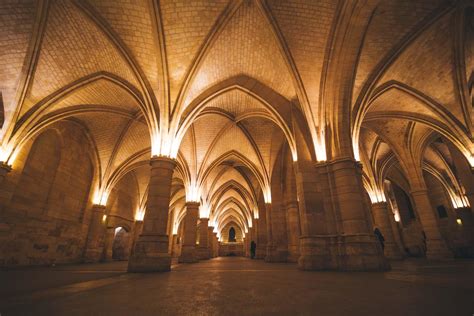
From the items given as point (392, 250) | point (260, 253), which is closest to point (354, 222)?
point (392, 250)

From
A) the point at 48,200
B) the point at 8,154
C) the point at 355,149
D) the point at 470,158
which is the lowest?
the point at 48,200

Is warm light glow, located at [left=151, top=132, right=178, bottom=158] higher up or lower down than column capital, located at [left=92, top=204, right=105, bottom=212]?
higher up

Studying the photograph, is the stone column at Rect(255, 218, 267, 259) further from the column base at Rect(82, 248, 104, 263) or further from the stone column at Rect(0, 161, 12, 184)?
the stone column at Rect(0, 161, 12, 184)

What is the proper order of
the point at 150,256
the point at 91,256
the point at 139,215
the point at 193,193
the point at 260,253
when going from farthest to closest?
the point at 139,215 < the point at 260,253 < the point at 193,193 < the point at 91,256 < the point at 150,256

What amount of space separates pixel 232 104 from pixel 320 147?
634cm

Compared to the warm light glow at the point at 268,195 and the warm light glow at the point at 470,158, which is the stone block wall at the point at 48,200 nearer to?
the warm light glow at the point at 268,195

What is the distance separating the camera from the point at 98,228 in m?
15.0

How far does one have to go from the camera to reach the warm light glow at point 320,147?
330 inches

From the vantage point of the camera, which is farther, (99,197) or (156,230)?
(99,197)

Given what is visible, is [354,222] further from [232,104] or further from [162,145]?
[232,104]

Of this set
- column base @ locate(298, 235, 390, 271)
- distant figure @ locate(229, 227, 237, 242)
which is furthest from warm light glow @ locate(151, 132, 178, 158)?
distant figure @ locate(229, 227, 237, 242)

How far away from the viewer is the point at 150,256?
23.7 feet

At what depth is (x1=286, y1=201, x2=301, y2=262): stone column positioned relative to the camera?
12.1 metres

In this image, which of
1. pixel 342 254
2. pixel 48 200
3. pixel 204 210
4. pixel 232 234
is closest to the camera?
pixel 342 254
